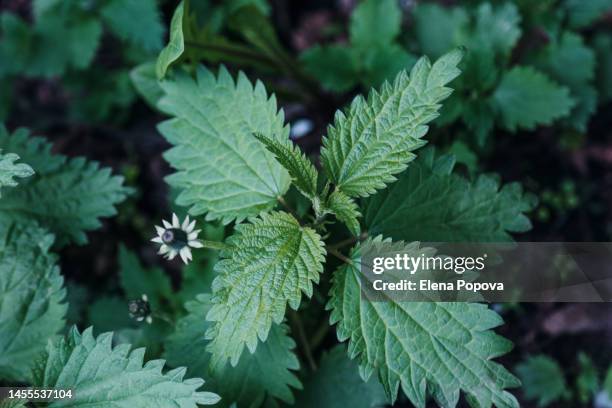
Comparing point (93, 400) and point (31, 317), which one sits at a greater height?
point (31, 317)

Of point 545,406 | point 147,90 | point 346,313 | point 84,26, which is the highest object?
point 84,26

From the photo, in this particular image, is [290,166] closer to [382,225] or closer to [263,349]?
[382,225]

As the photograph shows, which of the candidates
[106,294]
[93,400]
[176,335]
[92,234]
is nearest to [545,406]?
[176,335]

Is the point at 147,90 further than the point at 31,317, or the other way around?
the point at 147,90

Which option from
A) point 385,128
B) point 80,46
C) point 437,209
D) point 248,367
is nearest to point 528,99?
point 437,209

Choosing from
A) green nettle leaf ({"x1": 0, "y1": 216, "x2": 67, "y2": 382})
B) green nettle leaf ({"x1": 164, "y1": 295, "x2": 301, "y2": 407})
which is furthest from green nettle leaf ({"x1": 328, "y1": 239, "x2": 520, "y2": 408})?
green nettle leaf ({"x1": 0, "y1": 216, "x2": 67, "y2": 382})

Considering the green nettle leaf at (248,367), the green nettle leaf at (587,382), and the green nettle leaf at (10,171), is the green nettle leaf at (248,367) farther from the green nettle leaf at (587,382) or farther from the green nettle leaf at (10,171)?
the green nettle leaf at (587,382)

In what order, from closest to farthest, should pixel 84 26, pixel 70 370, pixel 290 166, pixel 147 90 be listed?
pixel 290 166 → pixel 70 370 → pixel 147 90 → pixel 84 26

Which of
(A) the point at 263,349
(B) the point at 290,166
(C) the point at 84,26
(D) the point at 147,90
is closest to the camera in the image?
(B) the point at 290,166

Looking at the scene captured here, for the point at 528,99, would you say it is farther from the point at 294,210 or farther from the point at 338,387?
the point at 338,387
